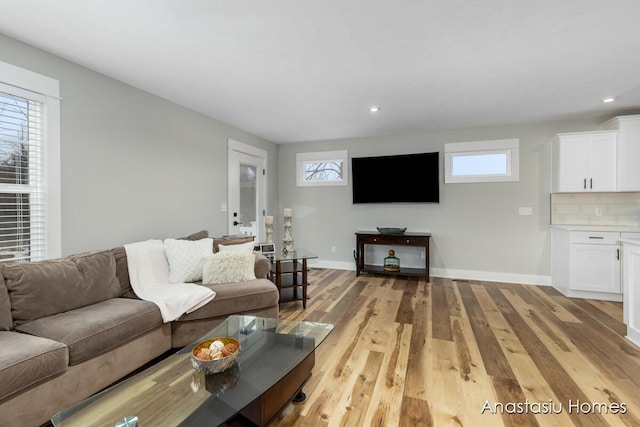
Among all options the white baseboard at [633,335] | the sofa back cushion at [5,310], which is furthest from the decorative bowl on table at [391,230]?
the sofa back cushion at [5,310]

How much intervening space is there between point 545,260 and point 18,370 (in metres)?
5.45

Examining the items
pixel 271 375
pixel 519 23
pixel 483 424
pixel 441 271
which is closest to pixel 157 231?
pixel 271 375

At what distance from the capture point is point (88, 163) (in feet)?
8.30

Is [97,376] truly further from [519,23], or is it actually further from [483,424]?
[519,23]

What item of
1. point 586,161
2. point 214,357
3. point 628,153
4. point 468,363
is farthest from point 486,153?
point 214,357

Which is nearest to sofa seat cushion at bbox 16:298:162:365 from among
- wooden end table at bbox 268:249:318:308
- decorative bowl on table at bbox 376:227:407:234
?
wooden end table at bbox 268:249:318:308

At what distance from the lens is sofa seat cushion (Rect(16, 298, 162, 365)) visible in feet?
5.32

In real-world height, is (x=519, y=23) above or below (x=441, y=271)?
above

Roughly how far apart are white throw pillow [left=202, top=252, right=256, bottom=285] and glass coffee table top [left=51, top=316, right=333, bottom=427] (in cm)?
90

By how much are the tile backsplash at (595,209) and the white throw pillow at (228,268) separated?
13.9 feet

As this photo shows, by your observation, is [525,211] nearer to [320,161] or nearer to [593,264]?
[593,264]

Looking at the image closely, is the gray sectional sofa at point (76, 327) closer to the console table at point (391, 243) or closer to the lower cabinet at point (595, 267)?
the console table at point (391, 243)

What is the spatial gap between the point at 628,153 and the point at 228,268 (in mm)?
4839

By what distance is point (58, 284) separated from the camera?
6.28ft
